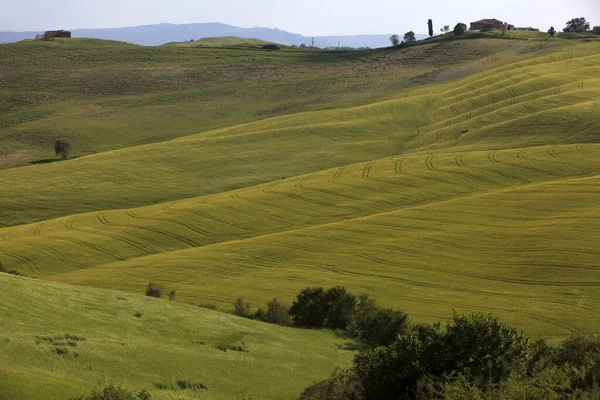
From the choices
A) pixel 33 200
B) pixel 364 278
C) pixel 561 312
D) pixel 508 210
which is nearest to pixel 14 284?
pixel 364 278

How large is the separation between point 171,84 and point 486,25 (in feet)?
262

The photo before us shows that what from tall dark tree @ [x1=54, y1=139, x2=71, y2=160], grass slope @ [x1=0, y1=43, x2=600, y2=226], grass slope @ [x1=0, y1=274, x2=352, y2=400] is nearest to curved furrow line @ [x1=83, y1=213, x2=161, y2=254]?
grass slope @ [x1=0, y1=43, x2=600, y2=226]

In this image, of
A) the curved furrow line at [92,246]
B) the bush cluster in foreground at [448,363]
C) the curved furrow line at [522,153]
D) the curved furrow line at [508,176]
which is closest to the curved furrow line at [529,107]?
the curved furrow line at [522,153]

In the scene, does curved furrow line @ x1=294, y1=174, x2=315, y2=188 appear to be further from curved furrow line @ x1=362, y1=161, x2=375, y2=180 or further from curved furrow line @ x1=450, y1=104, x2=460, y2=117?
curved furrow line @ x1=450, y1=104, x2=460, y2=117

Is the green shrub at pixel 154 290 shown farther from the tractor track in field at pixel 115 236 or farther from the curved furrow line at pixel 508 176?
the curved furrow line at pixel 508 176

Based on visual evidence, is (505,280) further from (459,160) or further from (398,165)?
(398,165)

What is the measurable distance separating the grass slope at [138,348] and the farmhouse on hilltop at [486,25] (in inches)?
6324

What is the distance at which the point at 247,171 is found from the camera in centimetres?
7994

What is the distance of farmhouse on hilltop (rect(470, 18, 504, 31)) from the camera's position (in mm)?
179750

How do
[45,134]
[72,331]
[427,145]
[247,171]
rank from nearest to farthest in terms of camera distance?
[72,331] < [247,171] < [427,145] < [45,134]

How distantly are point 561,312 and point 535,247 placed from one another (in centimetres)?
1026

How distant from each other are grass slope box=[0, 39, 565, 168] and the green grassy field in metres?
0.84

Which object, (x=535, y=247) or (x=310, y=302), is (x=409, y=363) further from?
(x=535, y=247)

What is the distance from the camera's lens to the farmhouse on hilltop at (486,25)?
180 m
